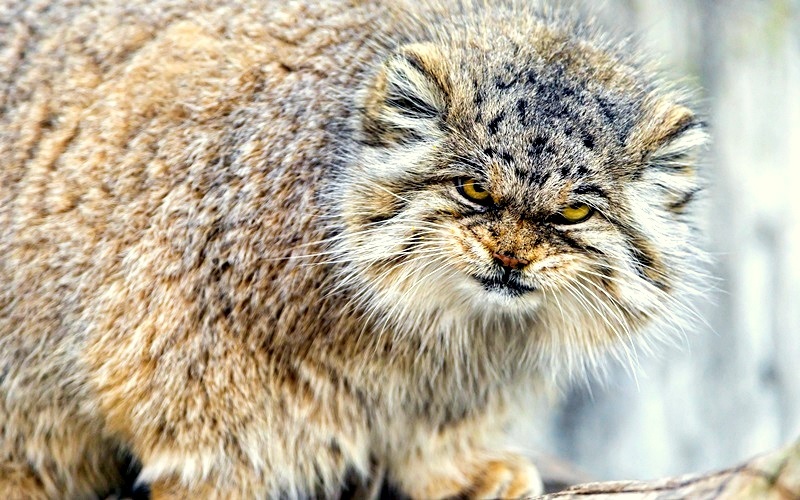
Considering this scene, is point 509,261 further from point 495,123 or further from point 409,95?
point 409,95

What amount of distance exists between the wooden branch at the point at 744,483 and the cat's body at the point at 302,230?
0.96 m

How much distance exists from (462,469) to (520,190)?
2.07 meters

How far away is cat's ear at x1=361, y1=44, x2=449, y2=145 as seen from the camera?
4512 mm

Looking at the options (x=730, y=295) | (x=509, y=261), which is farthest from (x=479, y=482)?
→ (x=730, y=295)

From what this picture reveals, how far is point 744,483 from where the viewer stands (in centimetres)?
348

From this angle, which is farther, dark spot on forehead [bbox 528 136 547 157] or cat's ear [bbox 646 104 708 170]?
cat's ear [bbox 646 104 708 170]

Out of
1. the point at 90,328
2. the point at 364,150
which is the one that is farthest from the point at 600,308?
the point at 90,328

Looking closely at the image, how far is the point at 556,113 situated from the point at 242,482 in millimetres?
2384

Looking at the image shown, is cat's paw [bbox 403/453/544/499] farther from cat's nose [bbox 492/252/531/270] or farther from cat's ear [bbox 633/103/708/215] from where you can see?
cat's ear [bbox 633/103/708/215]

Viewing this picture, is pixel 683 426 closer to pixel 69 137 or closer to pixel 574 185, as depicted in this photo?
pixel 574 185

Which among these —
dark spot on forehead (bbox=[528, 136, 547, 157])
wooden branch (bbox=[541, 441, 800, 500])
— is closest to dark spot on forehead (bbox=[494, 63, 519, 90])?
dark spot on forehead (bbox=[528, 136, 547, 157])

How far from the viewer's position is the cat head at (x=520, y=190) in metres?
4.34

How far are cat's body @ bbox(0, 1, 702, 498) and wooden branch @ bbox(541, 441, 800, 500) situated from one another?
0.96 metres

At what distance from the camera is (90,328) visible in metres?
5.08
